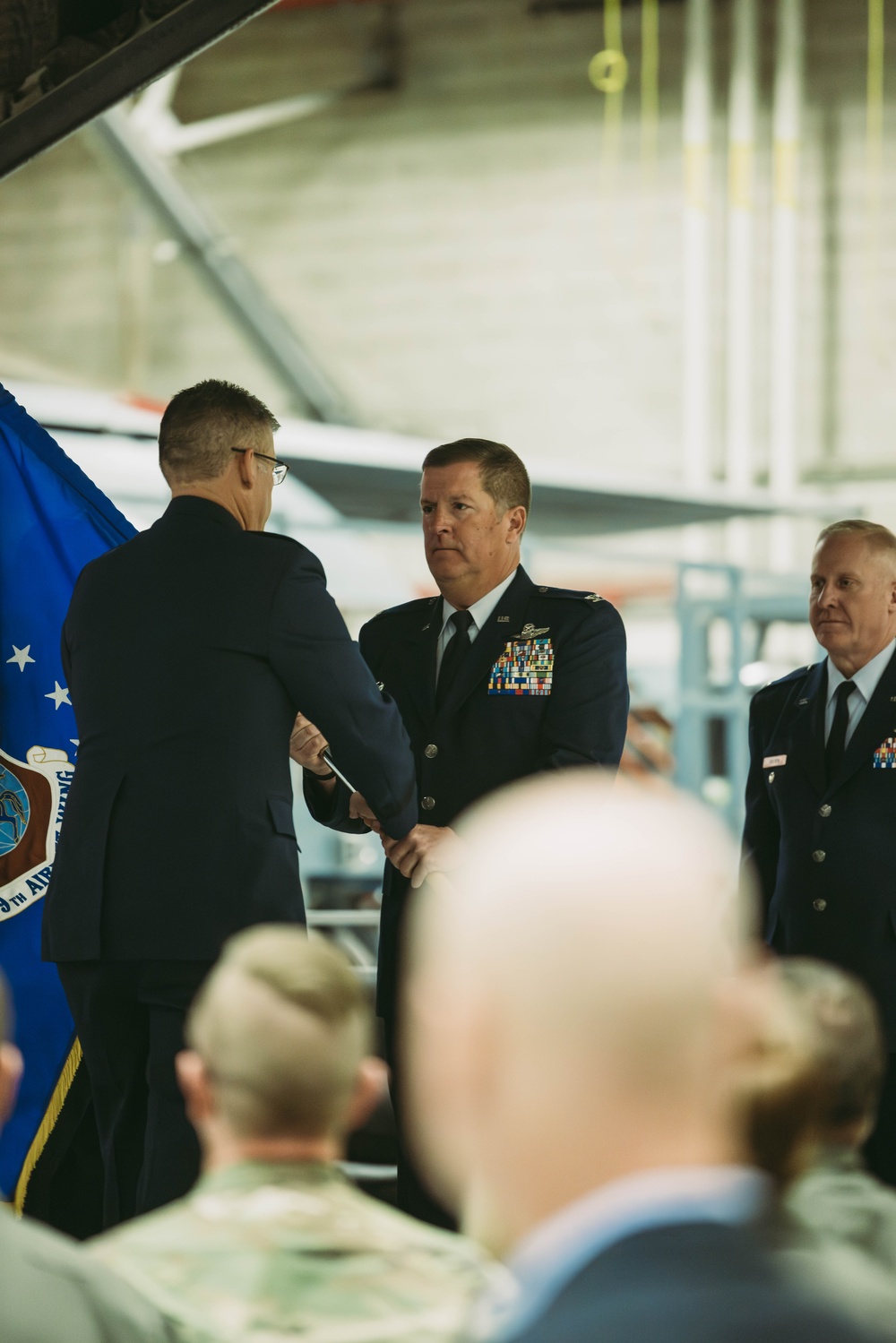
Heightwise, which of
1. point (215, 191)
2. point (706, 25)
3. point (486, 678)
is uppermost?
point (706, 25)

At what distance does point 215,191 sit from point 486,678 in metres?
11.3

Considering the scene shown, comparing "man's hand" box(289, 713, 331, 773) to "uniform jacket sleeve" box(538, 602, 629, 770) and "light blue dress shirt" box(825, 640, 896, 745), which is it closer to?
"uniform jacket sleeve" box(538, 602, 629, 770)

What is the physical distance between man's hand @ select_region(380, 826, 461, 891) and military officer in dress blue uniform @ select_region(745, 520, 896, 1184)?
2.75 ft

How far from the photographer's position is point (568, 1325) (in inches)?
27.3

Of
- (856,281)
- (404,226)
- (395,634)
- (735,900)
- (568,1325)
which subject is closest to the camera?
(568,1325)

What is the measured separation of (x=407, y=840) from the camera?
2.62 m

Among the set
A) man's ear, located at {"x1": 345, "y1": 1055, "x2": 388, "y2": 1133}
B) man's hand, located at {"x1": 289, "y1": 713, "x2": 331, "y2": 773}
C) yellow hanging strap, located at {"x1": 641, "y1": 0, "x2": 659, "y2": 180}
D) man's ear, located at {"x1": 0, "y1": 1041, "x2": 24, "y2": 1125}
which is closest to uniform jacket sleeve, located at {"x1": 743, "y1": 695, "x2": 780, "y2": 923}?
man's hand, located at {"x1": 289, "y1": 713, "x2": 331, "y2": 773}

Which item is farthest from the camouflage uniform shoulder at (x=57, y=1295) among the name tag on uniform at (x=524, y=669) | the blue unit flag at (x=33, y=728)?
the name tag on uniform at (x=524, y=669)

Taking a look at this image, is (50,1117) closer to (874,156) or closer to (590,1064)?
(590,1064)

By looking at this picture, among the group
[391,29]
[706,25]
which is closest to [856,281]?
[706,25]

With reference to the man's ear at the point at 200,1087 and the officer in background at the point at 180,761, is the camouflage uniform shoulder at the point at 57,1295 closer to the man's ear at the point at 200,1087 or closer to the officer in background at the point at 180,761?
the man's ear at the point at 200,1087

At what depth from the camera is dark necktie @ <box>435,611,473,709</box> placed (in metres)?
2.93

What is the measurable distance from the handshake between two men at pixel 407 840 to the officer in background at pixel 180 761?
0.64ft

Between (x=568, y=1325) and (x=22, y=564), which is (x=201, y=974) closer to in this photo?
(x=22, y=564)
